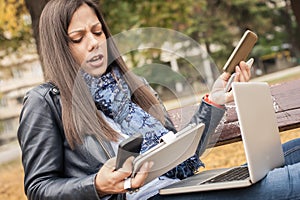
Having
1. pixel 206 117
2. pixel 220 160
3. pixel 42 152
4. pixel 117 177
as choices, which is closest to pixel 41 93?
pixel 42 152

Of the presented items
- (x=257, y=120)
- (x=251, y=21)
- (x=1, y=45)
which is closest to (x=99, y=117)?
(x=257, y=120)

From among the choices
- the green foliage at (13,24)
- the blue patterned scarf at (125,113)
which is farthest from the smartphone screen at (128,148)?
the green foliage at (13,24)

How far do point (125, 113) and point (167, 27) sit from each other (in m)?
9.39

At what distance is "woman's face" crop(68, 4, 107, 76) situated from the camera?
83.4 inches

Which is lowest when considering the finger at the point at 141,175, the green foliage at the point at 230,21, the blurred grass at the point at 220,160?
the green foliage at the point at 230,21

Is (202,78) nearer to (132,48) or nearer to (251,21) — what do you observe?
(132,48)

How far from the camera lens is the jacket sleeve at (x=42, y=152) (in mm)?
1896

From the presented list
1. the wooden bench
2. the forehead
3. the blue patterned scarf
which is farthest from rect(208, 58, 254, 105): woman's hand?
the forehead

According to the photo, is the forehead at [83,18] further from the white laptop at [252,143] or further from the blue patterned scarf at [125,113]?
the white laptop at [252,143]

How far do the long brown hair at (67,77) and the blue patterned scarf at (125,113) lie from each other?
58mm

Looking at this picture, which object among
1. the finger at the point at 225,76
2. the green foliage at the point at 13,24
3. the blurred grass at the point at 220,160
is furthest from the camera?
the green foliage at the point at 13,24

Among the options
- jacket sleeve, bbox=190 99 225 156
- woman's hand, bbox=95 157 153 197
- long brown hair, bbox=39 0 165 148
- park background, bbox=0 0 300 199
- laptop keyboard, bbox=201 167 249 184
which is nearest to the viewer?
woman's hand, bbox=95 157 153 197

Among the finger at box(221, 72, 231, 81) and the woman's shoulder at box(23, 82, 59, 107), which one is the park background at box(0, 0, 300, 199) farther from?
the woman's shoulder at box(23, 82, 59, 107)

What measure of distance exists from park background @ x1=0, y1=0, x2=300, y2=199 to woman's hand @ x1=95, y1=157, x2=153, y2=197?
1.41 feet
